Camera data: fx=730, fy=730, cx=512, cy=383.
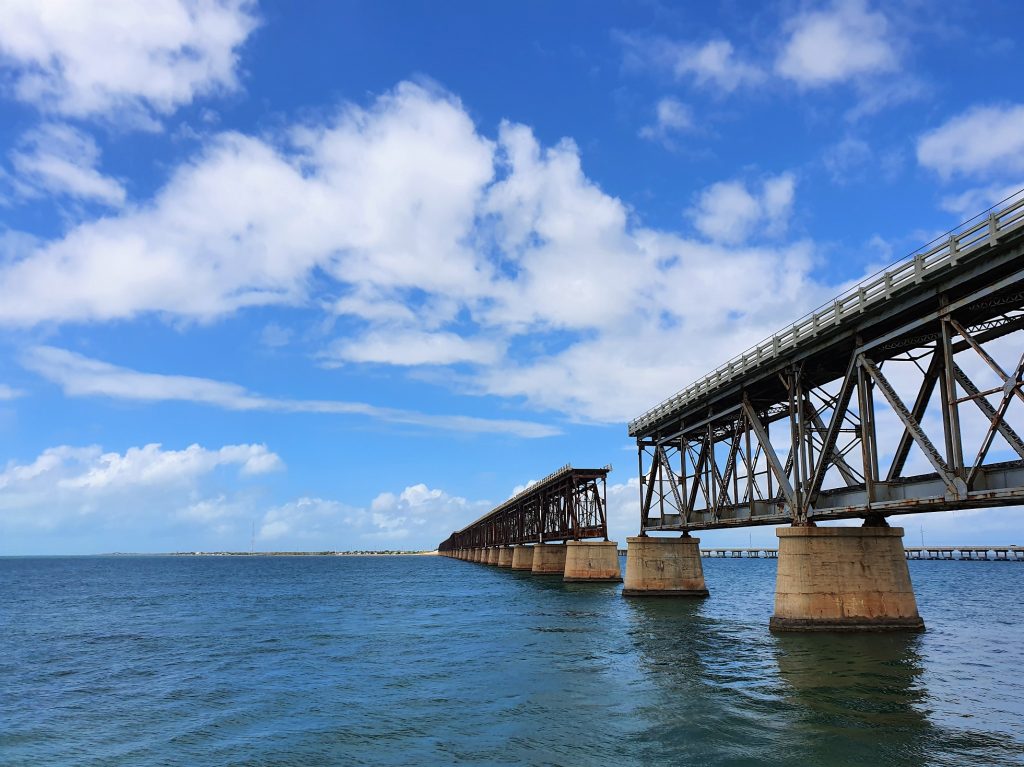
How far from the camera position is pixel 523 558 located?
115000mm

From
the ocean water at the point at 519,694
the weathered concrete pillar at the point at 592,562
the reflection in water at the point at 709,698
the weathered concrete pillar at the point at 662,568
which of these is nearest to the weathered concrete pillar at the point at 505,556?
the weathered concrete pillar at the point at 592,562

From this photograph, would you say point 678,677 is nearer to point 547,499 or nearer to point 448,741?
point 448,741

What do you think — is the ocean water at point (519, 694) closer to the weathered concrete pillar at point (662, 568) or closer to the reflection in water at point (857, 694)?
the reflection in water at point (857, 694)

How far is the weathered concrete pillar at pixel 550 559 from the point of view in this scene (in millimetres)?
99125

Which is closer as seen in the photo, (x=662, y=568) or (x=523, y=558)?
(x=662, y=568)

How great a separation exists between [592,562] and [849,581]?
46070mm

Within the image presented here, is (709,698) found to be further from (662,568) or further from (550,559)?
(550,559)

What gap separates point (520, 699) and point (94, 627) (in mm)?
38483

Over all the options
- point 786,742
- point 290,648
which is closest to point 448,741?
point 786,742

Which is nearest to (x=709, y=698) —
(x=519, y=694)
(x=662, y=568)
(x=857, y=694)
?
(x=857, y=694)

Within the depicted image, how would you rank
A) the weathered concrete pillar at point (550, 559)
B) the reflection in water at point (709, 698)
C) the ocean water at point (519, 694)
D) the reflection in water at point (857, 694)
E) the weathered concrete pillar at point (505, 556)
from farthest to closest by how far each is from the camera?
1. the weathered concrete pillar at point (505, 556)
2. the weathered concrete pillar at point (550, 559)
3. the ocean water at point (519, 694)
4. the reflection in water at point (709, 698)
5. the reflection in water at point (857, 694)

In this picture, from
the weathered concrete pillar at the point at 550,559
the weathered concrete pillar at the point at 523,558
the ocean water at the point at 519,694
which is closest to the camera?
the ocean water at the point at 519,694

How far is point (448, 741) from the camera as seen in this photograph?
17844 mm

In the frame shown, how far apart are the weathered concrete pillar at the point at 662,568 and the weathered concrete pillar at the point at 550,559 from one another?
4396 centimetres
